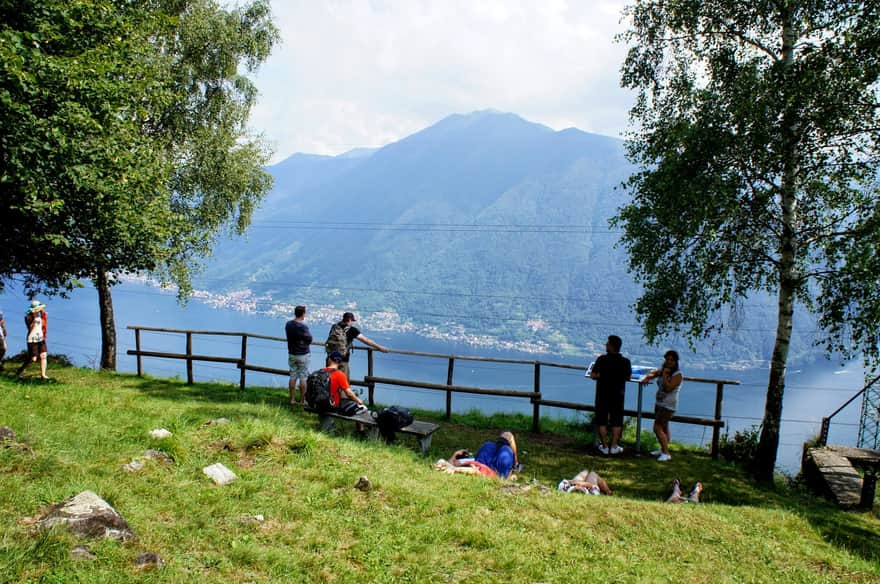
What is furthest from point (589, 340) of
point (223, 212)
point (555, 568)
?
point (555, 568)

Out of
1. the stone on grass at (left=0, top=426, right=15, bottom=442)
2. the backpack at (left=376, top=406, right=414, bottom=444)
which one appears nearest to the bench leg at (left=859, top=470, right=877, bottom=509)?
the backpack at (left=376, top=406, right=414, bottom=444)

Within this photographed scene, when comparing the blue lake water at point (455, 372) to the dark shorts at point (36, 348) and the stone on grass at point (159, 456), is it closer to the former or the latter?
the dark shorts at point (36, 348)

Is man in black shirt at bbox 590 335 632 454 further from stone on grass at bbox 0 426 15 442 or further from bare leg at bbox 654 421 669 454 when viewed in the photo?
stone on grass at bbox 0 426 15 442

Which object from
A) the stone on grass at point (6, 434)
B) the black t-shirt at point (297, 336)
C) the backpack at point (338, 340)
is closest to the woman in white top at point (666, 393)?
the backpack at point (338, 340)

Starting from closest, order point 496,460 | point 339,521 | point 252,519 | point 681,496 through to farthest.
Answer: point 252,519 → point 339,521 → point 681,496 → point 496,460

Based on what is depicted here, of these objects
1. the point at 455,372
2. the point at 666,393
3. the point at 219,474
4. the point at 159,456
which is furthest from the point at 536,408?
the point at 455,372

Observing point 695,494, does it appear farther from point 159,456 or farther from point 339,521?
point 159,456

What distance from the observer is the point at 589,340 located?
419 ft

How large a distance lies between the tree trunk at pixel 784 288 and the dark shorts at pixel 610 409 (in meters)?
2.50

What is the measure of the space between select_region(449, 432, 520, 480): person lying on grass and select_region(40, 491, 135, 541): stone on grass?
14.9ft

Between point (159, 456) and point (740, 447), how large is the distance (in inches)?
414

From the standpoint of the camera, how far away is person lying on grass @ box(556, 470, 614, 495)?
Answer: 290 inches

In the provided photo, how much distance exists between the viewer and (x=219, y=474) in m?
5.65

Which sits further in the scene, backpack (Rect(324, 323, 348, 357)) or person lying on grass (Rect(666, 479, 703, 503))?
backpack (Rect(324, 323, 348, 357))
